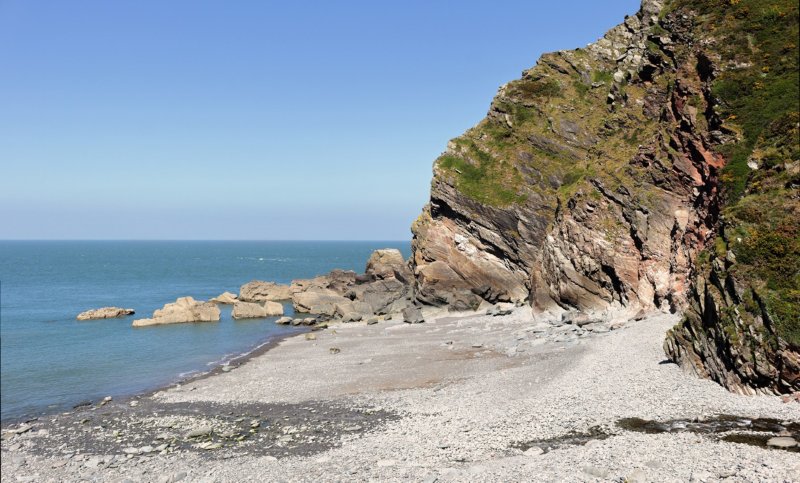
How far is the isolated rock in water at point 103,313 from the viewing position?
67000 millimetres

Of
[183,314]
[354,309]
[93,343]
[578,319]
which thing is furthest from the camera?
[354,309]

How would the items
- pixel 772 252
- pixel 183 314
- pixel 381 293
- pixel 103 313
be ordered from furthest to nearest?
pixel 381 293 → pixel 103 313 → pixel 183 314 → pixel 772 252

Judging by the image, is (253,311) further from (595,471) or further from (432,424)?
(595,471)

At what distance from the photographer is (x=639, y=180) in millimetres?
43750

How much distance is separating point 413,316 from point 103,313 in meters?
40.2

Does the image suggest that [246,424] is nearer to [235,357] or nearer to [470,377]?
[470,377]

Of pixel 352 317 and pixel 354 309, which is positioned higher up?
pixel 354 309

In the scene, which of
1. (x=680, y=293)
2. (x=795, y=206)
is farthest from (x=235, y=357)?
(x=795, y=206)

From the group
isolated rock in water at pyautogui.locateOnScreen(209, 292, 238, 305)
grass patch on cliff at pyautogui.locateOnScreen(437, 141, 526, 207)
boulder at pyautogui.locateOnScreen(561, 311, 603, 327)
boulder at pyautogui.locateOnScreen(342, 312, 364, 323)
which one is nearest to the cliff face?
grass patch on cliff at pyautogui.locateOnScreen(437, 141, 526, 207)

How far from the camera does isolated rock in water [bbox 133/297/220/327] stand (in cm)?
6425

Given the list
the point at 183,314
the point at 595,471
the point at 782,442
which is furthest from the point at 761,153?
the point at 183,314

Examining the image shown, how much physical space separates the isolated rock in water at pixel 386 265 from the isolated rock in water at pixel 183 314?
25.7 m

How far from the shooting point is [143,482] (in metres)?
21.1

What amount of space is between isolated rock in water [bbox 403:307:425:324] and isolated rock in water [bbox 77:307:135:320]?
38.1 m
